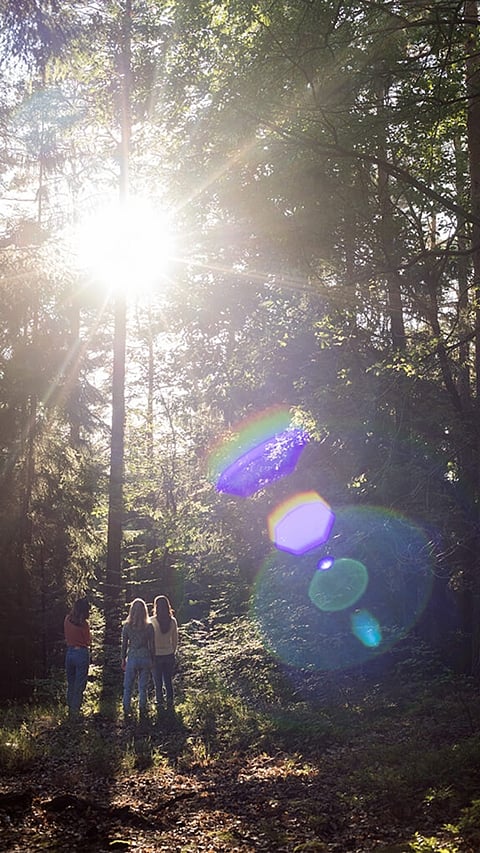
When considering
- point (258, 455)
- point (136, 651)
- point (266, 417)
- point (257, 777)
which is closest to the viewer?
point (257, 777)

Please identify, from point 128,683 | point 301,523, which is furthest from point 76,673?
point 301,523

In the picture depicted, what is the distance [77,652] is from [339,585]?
5488 millimetres

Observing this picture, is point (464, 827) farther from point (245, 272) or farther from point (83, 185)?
point (83, 185)

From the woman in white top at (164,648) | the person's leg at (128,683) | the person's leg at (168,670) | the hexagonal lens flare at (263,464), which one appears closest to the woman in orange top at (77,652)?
the person's leg at (128,683)

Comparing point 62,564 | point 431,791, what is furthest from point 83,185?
point 431,791

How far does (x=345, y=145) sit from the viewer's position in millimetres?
8953

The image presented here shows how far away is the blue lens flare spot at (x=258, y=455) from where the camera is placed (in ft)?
50.3

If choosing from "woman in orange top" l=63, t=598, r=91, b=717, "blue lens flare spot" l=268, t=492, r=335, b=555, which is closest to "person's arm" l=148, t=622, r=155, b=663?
"woman in orange top" l=63, t=598, r=91, b=717

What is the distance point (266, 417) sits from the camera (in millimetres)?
17578

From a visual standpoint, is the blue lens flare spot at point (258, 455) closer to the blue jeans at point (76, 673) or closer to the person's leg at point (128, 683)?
the person's leg at point (128, 683)

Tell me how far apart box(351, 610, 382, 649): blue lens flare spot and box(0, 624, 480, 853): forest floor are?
2248 mm

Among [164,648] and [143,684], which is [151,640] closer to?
[164,648]

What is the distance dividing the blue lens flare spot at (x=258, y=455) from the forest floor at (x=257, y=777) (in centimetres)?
498

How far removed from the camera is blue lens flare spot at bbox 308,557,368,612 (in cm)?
1455
